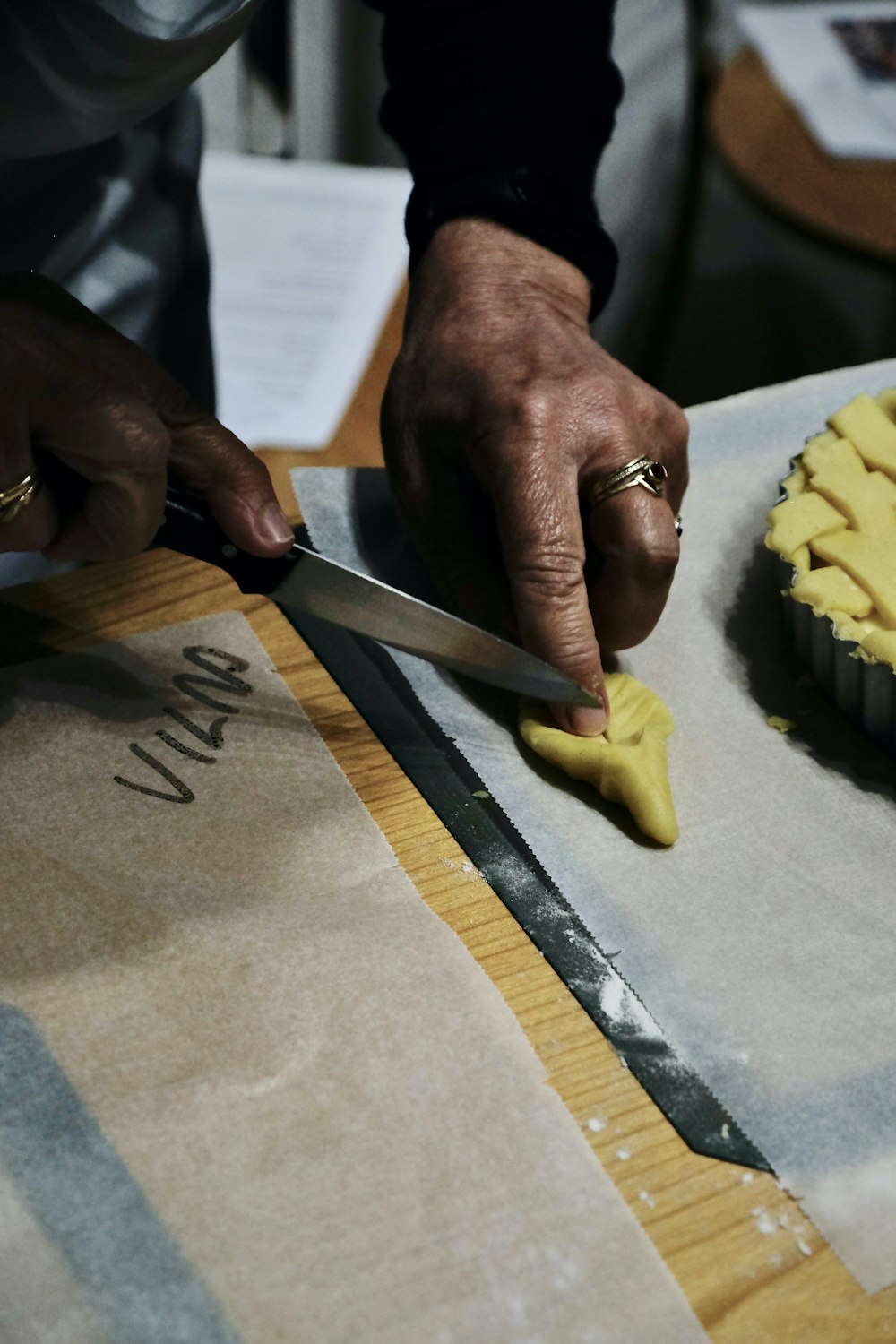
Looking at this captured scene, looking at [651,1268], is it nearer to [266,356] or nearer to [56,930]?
[56,930]

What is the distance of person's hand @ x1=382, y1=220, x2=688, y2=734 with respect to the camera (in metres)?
0.84

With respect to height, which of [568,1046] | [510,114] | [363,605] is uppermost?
[510,114]

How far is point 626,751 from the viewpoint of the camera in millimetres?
802

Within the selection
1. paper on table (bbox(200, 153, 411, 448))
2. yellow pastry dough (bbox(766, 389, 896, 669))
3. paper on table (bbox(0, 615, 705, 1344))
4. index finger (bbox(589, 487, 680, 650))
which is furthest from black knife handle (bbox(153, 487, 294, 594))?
paper on table (bbox(200, 153, 411, 448))

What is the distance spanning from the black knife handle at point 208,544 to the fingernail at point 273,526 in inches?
0.5

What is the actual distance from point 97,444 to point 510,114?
20.8 inches

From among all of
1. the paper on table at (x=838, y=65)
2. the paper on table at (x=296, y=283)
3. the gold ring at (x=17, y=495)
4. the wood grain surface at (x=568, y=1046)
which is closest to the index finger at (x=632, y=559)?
the wood grain surface at (x=568, y=1046)

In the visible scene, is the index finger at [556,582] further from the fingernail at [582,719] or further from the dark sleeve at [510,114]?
the dark sleeve at [510,114]

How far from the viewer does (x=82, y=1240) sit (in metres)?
0.58

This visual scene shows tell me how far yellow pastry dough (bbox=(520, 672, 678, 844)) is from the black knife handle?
202 mm

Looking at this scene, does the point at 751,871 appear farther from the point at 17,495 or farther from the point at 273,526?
the point at 17,495

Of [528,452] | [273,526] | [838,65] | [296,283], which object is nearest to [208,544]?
[273,526]

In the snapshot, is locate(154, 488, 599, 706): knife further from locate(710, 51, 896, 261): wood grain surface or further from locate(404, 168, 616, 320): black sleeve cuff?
locate(710, 51, 896, 261): wood grain surface

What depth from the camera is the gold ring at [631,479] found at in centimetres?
86
